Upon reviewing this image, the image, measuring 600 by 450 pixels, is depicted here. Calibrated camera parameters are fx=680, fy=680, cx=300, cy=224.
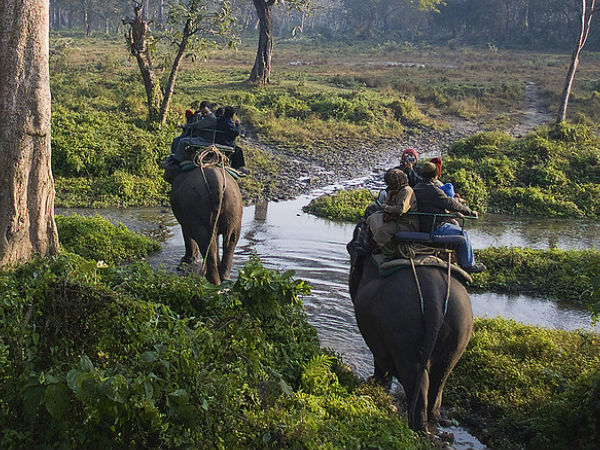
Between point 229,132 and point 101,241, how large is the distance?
3.00 m

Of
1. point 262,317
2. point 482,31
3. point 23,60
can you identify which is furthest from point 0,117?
point 482,31

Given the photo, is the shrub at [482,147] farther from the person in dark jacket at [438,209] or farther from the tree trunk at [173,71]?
the person in dark jacket at [438,209]

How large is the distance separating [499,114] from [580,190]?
14407 mm

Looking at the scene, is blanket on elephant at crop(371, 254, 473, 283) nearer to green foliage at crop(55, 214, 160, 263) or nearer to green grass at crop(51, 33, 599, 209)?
green foliage at crop(55, 214, 160, 263)

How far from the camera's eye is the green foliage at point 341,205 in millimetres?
14969

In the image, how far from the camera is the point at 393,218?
6.02m

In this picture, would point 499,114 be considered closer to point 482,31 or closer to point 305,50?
point 305,50

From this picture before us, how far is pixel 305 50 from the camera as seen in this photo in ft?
208

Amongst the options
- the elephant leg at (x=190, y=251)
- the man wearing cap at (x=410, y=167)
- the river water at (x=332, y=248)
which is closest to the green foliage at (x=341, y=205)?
the river water at (x=332, y=248)

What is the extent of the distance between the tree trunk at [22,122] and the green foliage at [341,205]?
7852 millimetres

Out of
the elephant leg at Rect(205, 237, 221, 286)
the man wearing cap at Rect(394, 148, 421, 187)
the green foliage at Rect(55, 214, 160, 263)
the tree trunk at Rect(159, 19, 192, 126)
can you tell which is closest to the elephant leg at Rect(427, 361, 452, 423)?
the man wearing cap at Rect(394, 148, 421, 187)

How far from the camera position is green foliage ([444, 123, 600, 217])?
16.8m

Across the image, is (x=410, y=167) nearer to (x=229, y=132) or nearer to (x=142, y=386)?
(x=229, y=132)

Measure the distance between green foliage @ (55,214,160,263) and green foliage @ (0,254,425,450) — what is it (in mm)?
4751
